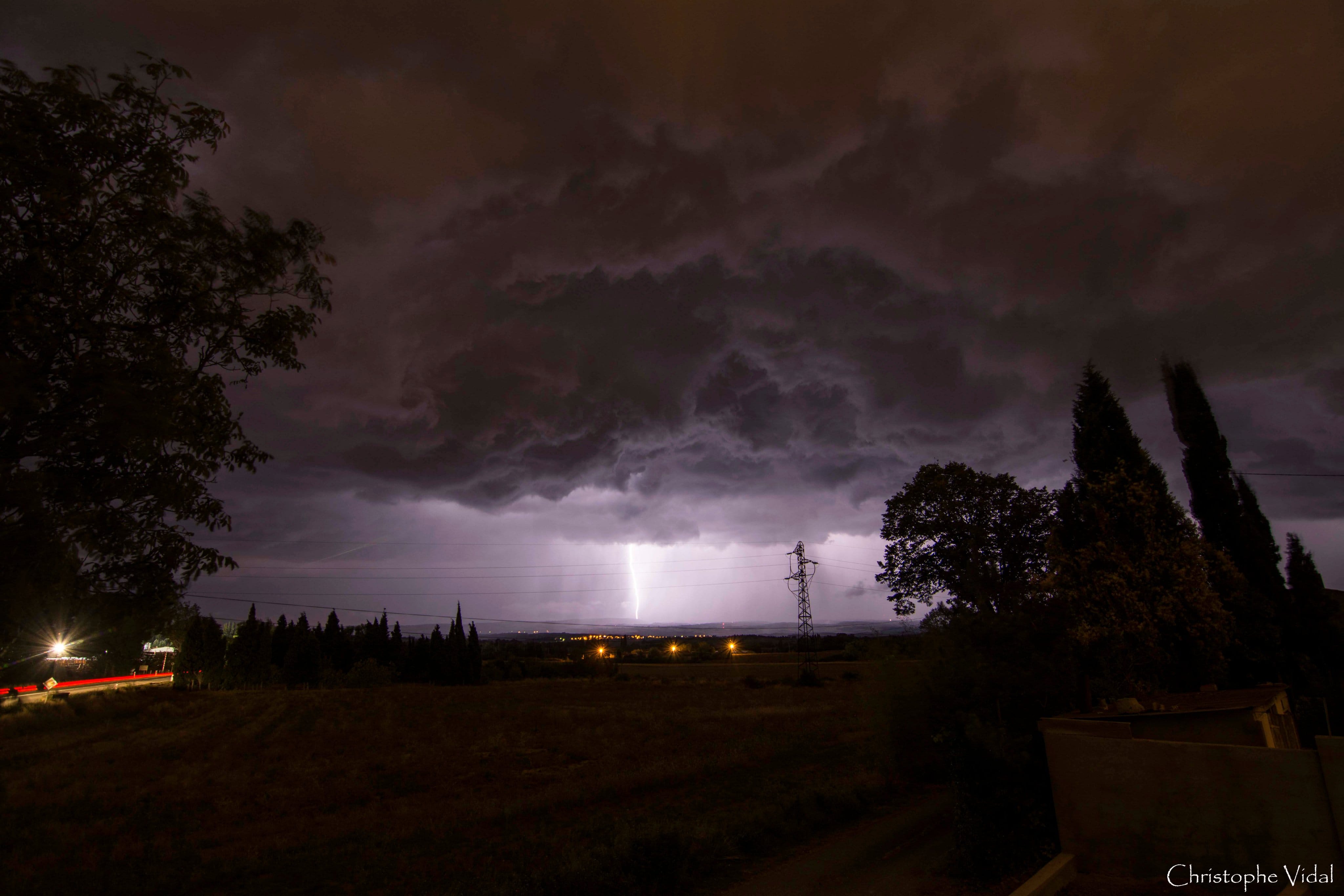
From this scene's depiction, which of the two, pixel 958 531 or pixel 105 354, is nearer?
pixel 105 354

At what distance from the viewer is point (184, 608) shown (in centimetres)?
775

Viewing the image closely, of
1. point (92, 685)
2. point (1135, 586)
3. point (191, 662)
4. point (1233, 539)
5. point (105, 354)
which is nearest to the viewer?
point (105, 354)

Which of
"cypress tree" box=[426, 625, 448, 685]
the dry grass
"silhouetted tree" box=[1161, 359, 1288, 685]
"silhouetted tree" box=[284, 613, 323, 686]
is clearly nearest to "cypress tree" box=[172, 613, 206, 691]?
"silhouetted tree" box=[284, 613, 323, 686]

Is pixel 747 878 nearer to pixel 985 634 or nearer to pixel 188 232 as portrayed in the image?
pixel 985 634

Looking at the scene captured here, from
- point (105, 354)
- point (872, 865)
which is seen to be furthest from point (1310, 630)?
point (105, 354)

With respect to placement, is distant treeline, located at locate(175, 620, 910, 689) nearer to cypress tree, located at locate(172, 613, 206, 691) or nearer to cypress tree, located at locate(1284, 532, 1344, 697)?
cypress tree, located at locate(172, 613, 206, 691)

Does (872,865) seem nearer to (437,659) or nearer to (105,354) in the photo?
(105,354)

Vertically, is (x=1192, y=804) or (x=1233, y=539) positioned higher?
(x=1233, y=539)

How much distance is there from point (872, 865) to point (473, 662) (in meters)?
95.0

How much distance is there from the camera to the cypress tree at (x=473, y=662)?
95.3 meters

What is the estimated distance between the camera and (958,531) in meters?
33.1

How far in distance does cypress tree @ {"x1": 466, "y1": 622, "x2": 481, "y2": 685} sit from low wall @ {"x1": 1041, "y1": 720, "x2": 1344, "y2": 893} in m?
92.1

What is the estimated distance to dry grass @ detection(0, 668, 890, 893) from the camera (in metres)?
14.3

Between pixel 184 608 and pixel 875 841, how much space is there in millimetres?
16559
